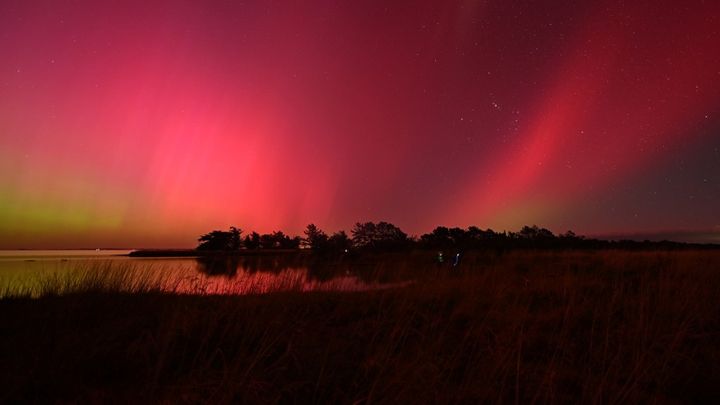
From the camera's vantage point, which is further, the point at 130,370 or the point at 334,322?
the point at 334,322

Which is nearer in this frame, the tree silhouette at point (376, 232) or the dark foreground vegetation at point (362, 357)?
the dark foreground vegetation at point (362, 357)

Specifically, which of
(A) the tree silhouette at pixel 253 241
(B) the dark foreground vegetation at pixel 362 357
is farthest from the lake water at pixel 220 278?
(A) the tree silhouette at pixel 253 241

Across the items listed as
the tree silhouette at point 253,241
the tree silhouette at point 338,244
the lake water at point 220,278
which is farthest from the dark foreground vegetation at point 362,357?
the tree silhouette at point 253,241

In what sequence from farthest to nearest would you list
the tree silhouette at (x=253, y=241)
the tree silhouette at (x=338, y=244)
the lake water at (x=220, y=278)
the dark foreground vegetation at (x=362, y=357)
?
the tree silhouette at (x=253, y=241) → the tree silhouette at (x=338, y=244) → the lake water at (x=220, y=278) → the dark foreground vegetation at (x=362, y=357)

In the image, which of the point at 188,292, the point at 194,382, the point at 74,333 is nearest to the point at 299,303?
the point at 188,292

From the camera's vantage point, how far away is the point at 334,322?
669cm

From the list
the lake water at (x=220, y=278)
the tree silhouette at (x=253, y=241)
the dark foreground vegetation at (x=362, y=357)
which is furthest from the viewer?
the tree silhouette at (x=253, y=241)

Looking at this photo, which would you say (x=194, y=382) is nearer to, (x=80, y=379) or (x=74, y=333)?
(x=80, y=379)

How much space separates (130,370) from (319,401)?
2.27 m

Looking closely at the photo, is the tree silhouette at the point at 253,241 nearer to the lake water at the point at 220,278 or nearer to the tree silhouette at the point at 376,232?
the tree silhouette at the point at 376,232

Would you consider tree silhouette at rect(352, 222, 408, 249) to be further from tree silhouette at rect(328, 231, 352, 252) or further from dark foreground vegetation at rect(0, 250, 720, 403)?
dark foreground vegetation at rect(0, 250, 720, 403)

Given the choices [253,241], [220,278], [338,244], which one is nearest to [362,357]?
[220,278]

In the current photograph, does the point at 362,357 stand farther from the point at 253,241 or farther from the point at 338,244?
Result: the point at 253,241

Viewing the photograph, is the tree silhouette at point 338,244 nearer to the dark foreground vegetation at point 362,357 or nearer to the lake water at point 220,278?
the lake water at point 220,278
